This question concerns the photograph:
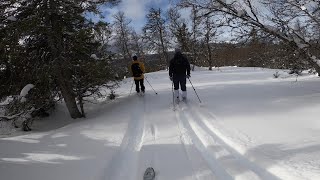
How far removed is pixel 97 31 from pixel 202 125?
23.9ft

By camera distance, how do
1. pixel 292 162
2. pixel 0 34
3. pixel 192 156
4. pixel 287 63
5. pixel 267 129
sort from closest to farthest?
pixel 292 162
pixel 192 156
pixel 267 129
pixel 0 34
pixel 287 63

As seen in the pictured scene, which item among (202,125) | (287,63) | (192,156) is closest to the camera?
(192,156)

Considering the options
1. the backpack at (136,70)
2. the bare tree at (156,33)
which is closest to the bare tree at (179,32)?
the bare tree at (156,33)

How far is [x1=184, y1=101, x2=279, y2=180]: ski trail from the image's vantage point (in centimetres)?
613

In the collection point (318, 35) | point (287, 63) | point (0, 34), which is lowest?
point (287, 63)

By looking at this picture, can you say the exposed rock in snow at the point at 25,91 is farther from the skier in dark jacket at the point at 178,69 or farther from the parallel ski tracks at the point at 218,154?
the parallel ski tracks at the point at 218,154

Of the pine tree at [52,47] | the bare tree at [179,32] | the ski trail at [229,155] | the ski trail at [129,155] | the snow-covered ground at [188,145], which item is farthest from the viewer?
the bare tree at [179,32]

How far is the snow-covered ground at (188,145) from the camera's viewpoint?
6653mm

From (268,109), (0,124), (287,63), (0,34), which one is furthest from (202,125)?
(0,124)

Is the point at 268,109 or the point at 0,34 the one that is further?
the point at 0,34

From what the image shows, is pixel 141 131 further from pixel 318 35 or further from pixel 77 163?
pixel 318 35

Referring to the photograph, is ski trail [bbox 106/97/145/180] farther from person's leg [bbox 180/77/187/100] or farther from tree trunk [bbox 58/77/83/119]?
tree trunk [bbox 58/77/83/119]

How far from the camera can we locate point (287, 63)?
48.2 ft

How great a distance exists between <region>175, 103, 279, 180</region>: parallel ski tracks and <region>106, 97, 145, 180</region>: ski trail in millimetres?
1342
